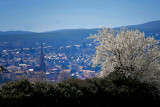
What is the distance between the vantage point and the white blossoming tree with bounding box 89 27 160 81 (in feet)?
45.5

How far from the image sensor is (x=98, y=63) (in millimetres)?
15953

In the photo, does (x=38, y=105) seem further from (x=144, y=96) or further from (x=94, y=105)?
(x=144, y=96)

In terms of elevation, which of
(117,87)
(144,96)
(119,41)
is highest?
(119,41)

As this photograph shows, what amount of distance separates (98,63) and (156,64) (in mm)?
4154

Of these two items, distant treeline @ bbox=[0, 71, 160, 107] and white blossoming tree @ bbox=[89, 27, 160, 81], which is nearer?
distant treeline @ bbox=[0, 71, 160, 107]

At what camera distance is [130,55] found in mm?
14586

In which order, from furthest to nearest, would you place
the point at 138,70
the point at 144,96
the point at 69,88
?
the point at 138,70 < the point at 144,96 < the point at 69,88

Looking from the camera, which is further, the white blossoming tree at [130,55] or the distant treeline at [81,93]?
the white blossoming tree at [130,55]

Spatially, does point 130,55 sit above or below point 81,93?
above

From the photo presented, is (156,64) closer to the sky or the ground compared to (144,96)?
closer to the sky

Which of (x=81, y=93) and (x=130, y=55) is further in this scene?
(x=130, y=55)

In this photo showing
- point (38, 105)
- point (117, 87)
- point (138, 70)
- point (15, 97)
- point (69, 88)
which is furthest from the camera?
point (138, 70)

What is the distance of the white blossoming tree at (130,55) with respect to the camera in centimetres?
1386

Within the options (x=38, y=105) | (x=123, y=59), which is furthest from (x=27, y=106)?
(x=123, y=59)
